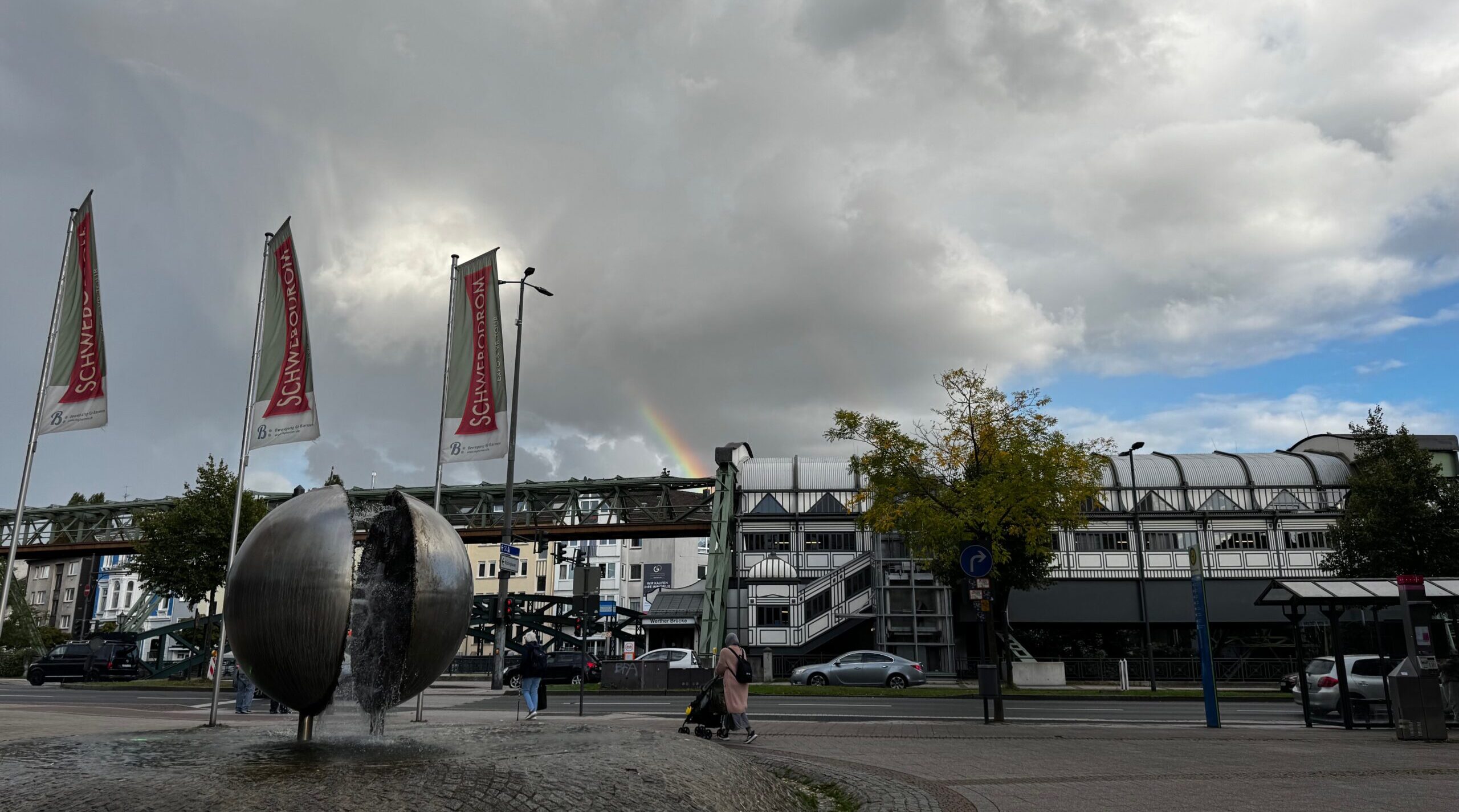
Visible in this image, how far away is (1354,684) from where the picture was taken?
17953 mm

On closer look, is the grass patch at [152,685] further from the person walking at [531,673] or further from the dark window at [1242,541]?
the dark window at [1242,541]

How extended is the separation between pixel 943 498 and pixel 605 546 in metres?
61.2

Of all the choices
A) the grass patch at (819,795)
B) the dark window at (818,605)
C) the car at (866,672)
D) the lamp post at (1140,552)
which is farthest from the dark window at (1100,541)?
the grass patch at (819,795)

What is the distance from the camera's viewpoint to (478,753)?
19.8 ft

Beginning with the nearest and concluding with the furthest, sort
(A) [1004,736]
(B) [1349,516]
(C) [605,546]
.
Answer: (A) [1004,736] → (B) [1349,516] → (C) [605,546]

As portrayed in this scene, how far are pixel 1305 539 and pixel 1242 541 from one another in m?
2.97

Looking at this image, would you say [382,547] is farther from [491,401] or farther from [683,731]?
[491,401]

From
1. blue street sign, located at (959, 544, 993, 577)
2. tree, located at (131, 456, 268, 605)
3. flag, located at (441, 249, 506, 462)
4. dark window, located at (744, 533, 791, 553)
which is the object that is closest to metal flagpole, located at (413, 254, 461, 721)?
flag, located at (441, 249, 506, 462)

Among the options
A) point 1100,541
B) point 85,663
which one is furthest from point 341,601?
point 1100,541

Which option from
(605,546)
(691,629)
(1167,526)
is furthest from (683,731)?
(605,546)

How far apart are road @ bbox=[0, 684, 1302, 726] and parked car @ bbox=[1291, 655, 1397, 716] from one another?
685mm

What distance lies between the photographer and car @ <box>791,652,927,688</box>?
2948cm

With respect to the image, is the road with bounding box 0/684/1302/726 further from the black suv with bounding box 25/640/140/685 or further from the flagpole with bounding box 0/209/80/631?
the black suv with bounding box 25/640/140/685

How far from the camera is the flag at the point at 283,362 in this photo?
15.9 meters
